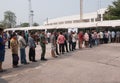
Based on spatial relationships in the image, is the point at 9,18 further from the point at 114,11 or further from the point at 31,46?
the point at 31,46

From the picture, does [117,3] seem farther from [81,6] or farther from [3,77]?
[3,77]

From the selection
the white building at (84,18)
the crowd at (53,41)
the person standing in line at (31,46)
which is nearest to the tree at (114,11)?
the white building at (84,18)

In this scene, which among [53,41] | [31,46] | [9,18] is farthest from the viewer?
[9,18]

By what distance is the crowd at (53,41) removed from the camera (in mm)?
13188

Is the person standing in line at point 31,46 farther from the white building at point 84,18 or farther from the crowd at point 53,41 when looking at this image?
the white building at point 84,18

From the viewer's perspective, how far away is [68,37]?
70.7 feet

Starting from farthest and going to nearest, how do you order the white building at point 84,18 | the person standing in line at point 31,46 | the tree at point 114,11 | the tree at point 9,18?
the tree at point 9,18 < the white building at point 84,18 < the tree at point 114,11 < the person standing in line at point 31,46

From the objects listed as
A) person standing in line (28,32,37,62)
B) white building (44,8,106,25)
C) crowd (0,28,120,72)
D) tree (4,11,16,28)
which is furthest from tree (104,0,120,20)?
tree (4,11,16,28)

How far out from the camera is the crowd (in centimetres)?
1319

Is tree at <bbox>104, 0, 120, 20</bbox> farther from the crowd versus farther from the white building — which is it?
the crowd

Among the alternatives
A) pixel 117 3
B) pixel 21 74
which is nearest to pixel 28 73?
pixel 21 74

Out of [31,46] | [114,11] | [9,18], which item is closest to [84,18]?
[114,11]

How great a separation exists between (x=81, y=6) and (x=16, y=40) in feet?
141

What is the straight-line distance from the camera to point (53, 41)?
17.2 metres
